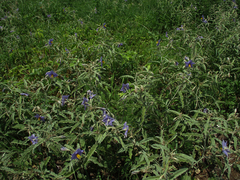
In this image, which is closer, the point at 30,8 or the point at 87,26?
the point at 87,26

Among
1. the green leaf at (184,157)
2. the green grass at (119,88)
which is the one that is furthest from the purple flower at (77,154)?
the green leaf at (184,157)

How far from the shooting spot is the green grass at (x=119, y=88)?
184 cm

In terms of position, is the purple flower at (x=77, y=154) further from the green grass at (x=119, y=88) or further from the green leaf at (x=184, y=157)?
the green leaf at (x=184, y=157)

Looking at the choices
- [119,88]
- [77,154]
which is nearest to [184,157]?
[77,154]

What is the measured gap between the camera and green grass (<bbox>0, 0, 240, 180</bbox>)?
72.6 inches

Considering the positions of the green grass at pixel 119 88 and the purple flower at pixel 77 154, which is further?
the green grass at pixel 119 88

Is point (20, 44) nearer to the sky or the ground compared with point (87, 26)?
nearer to the ground

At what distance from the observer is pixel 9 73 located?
11.0 ft

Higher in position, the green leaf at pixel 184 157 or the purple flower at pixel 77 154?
the green leaf at pixel 184 157

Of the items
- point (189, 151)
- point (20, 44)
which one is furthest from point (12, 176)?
point (20, 44)

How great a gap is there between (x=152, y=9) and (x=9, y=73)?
389 centimetres

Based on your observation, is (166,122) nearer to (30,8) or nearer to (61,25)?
(61,25)

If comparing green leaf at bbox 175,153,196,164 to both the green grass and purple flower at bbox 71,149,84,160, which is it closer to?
the green grass

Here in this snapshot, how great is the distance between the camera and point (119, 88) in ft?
9.77
